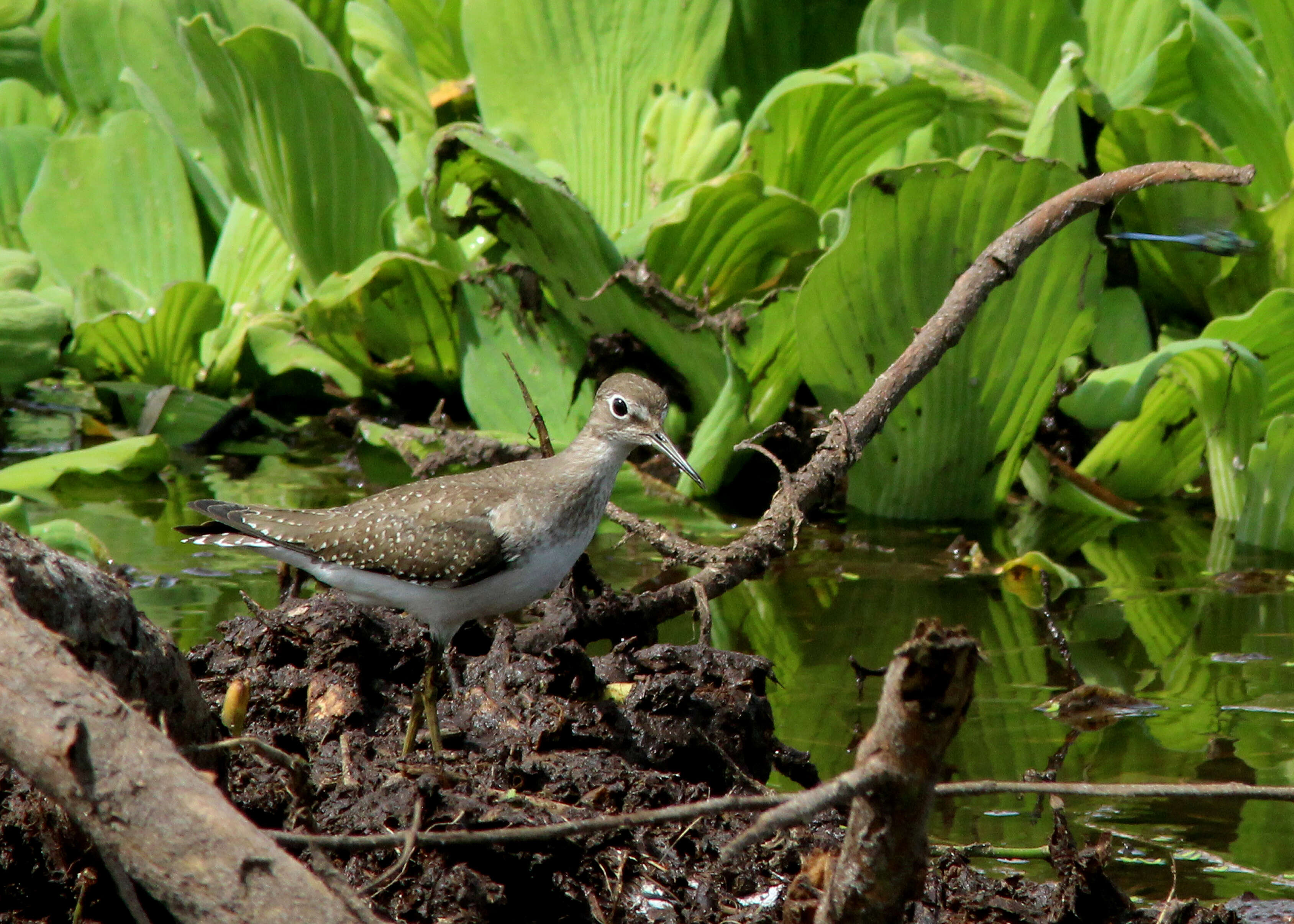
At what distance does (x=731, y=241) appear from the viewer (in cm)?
641

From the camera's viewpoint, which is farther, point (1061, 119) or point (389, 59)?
point (389, 59)

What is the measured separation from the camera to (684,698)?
3.33m

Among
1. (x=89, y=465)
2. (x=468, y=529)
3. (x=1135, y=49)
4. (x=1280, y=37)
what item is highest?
(x=1280, y=37)

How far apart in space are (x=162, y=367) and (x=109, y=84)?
2429mm

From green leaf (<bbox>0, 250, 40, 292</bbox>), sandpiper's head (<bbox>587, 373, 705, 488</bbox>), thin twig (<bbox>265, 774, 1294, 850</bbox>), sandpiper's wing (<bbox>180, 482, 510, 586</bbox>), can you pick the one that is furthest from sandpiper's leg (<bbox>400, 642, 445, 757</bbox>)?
green leaf (<bbox>0, 250, 40, 292</bbox>)

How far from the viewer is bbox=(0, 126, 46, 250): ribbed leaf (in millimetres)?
8227

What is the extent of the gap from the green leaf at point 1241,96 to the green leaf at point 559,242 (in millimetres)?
2673

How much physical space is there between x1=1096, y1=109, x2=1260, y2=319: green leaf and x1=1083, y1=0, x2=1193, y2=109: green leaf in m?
0.17

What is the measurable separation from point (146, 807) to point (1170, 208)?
5766 mm

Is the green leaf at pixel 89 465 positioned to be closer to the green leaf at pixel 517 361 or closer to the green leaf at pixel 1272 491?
the green leaf at pixel 517 361

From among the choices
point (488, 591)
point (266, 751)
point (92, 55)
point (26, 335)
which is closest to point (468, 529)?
point (488, 591)

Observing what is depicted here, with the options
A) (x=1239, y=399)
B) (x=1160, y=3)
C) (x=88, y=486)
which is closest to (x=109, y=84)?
(x=88, y=486)

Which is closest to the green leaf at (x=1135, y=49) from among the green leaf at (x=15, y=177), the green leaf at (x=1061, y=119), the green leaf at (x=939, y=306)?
the green leaf at (x=1061, y=119)

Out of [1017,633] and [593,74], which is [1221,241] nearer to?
[1017,633]
